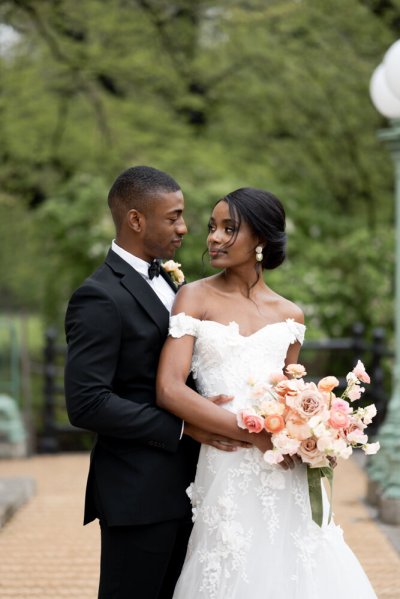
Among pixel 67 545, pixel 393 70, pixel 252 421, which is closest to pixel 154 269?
pixel 252 421

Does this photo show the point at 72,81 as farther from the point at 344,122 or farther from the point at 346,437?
the point at 346,437

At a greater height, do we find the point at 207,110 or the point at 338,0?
the point at 338,0

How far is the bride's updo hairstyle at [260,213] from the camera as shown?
361cm

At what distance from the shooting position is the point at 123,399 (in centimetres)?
345

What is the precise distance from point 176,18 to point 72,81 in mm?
2002

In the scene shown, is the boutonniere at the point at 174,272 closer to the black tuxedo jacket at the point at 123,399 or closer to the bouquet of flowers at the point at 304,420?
the black tuxedo jacket at the point at 123,399

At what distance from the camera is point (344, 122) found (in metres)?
16.2

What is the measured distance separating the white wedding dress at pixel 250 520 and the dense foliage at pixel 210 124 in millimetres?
9502

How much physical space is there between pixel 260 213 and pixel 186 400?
70 cm

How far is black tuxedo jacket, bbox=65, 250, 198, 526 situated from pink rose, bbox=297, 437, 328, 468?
0.42m

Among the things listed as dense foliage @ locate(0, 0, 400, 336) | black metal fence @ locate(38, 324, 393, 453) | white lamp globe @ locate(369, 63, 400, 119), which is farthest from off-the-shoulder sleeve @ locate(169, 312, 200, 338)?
dense foliage @ locate(0, 0, 400, 336)

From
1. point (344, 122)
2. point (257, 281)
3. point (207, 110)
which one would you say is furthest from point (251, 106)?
point (257, 281)

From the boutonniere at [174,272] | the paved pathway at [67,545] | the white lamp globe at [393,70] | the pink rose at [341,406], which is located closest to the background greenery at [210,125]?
the paved pathway at [67,545]

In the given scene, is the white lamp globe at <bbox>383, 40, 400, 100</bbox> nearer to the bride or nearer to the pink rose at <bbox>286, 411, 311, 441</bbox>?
the bride
